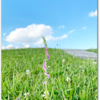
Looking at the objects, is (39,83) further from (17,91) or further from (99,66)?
(99,66)

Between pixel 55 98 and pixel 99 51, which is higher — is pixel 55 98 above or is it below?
below

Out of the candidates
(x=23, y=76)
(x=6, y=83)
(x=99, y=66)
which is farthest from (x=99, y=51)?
(x=23, y=76)

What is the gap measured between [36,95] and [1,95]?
2.20 feet

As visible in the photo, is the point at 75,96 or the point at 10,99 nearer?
the point at 75,96

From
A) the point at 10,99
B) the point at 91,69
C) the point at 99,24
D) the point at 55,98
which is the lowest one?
the point at 10,99

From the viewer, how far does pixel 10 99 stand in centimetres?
173

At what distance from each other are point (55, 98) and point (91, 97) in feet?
2.02

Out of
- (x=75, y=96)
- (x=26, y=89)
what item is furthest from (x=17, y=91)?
(x=75, y=96)

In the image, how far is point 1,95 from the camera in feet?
5.96

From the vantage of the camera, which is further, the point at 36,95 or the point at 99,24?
the point at 36,95

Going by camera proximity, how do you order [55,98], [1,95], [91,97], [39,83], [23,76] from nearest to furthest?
[55,98], [91,97], [1,95], [39,83], [23,76]

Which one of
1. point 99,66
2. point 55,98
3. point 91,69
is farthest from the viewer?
point 91,69

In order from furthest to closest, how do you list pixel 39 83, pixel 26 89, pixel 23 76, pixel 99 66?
1. pixel 23 76
2. pixel 39 83
3. pixel 26 89
4. pixel 99 66

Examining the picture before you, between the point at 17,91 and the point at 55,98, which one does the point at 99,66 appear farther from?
the point at 17,91
